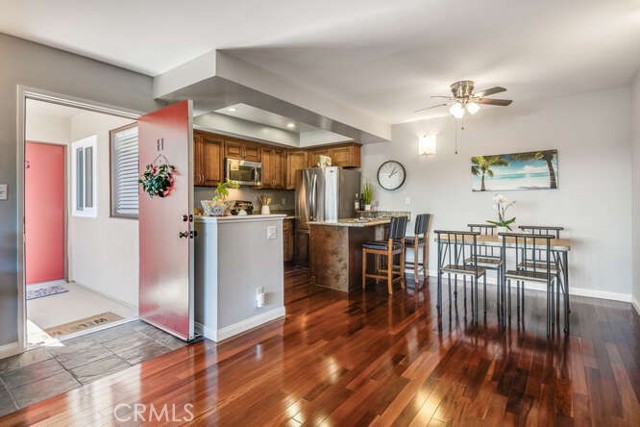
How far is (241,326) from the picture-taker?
121 inches

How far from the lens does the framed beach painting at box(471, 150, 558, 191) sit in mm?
4305

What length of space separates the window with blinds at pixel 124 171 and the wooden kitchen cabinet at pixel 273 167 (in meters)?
2.49

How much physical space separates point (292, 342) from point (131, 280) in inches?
84.8

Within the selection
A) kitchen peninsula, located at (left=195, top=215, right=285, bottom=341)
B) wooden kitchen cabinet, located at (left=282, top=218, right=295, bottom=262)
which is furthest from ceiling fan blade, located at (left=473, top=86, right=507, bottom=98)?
wooden kitchen cabinet, located at (left=282, top=218, right=295, bottom=262)

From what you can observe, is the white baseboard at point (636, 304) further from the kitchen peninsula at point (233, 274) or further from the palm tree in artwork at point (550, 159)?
the kitchen peninsula at point (233, 274)

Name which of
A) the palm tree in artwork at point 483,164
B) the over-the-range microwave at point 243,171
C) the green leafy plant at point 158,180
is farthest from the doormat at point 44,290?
the palm tree in artwork at point 483,164

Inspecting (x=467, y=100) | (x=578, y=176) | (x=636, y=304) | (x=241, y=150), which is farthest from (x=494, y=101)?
(x=241, y=150)

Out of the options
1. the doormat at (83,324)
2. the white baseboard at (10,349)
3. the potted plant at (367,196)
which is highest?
the potted plant at (367,196)

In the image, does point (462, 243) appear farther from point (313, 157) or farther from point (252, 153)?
point (252, 153)

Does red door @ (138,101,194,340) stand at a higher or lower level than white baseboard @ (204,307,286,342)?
higher

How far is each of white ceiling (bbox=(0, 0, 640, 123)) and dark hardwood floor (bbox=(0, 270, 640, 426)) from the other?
2527 millimetres

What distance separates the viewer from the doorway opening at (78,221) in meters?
3.65

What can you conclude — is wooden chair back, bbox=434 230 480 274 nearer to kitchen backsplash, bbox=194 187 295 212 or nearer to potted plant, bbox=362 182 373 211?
potted plant, bbox=362 182 373 211

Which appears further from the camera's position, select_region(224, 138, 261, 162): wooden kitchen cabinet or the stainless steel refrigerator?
the stainless steel refrigerator
